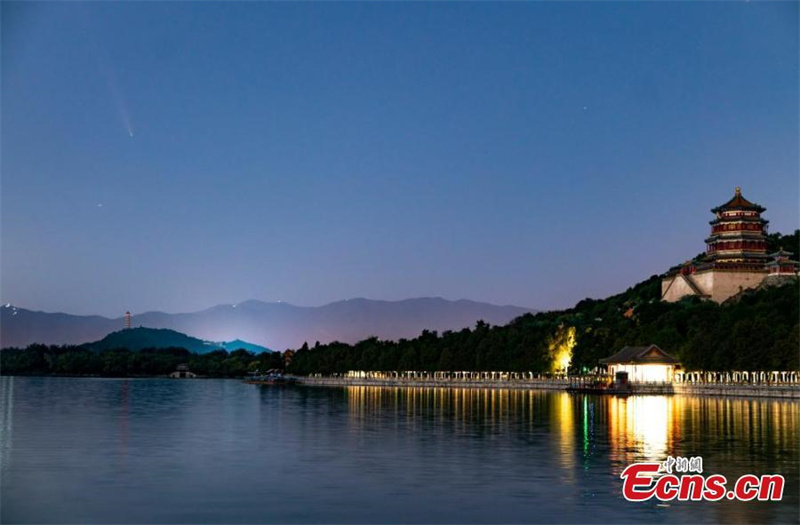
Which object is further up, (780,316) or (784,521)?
(780,316)

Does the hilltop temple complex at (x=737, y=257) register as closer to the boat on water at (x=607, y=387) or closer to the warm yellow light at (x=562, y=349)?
the warm yellow light at (x=562, y=349)

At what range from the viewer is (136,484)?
24297 millimetres

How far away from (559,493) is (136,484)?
416 inches

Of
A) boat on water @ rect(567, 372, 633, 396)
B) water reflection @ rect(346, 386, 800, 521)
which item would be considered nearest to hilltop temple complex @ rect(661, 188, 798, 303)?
boat on water @ rect(567, 372, 633, 396)

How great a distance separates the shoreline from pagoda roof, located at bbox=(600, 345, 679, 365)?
5.60 metres

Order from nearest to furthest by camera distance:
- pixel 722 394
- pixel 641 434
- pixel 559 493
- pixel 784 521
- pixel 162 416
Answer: pixel 784 521
pixel 559 493
pixel 641 434
pixel 162 416
pixel 722 394

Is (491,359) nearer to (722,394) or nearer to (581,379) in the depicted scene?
Answer: (581,379)

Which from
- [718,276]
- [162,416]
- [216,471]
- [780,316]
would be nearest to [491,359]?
[718,276]

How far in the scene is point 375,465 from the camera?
27.7 m

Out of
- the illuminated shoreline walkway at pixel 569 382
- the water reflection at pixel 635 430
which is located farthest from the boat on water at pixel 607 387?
the water reflection at pixel 635 430

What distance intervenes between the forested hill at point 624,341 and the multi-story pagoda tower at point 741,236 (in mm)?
6898

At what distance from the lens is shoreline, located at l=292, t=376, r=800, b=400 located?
2721 inches

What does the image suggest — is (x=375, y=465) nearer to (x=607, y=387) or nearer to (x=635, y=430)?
(x=635, y=430)

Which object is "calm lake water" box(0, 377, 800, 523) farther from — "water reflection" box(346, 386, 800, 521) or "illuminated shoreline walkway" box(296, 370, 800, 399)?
"illuminated shoreline walkway" box(296, 370, 800, 399)
